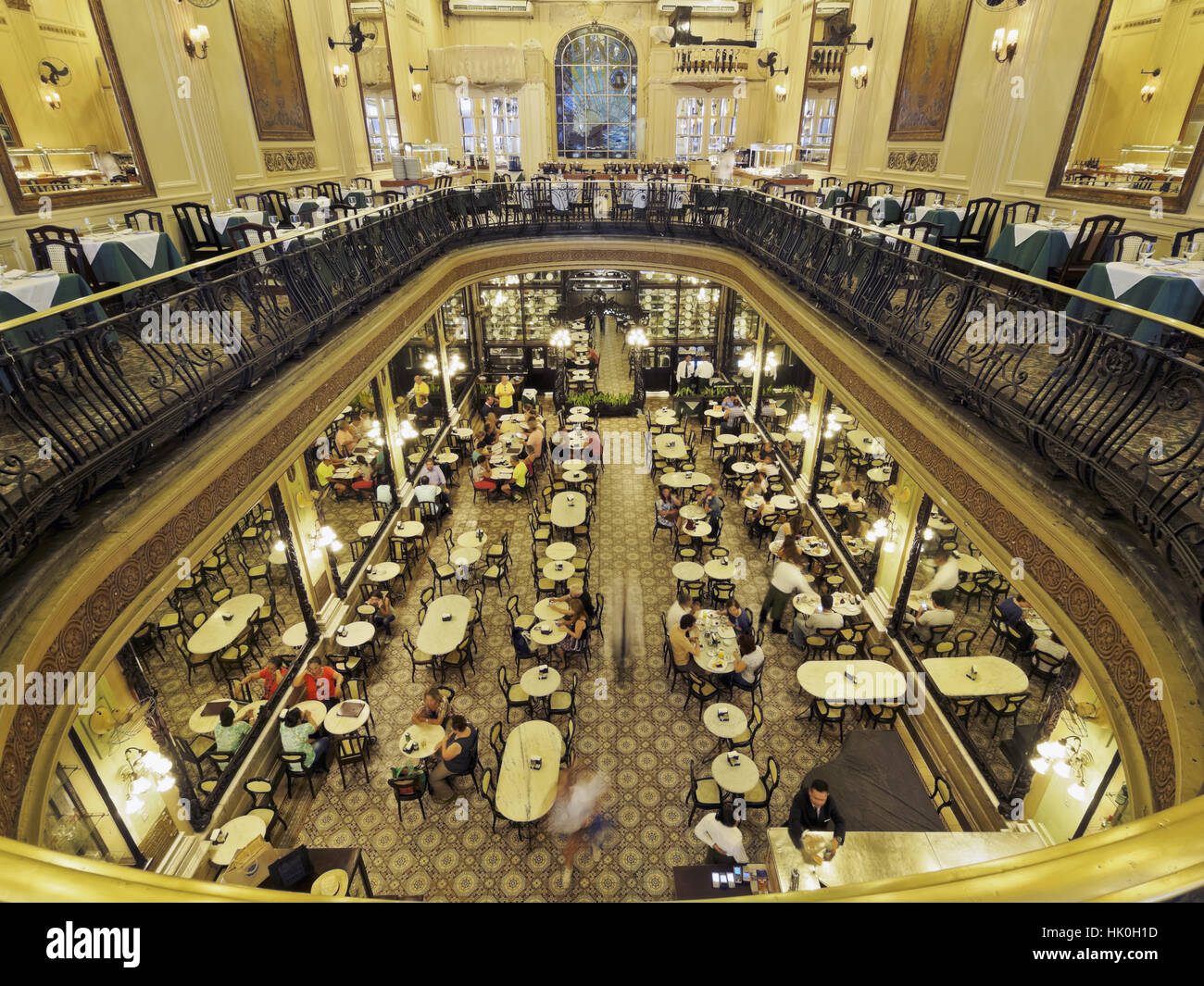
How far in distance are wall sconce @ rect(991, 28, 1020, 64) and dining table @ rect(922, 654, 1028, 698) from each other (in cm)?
788

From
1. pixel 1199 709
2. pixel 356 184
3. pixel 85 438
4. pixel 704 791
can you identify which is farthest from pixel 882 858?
pixel 356 184

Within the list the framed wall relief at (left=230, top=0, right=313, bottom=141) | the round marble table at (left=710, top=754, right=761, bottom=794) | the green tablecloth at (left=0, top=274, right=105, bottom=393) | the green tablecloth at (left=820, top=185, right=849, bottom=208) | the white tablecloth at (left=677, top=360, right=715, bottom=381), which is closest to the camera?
the green tablecloth at (left=0, top=274, right=105, bottom=393)

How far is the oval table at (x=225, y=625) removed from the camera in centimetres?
727

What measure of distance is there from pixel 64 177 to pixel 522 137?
588 inches

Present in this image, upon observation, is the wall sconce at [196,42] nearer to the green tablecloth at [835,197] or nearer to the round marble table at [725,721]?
the green tablecloth at [835,197]

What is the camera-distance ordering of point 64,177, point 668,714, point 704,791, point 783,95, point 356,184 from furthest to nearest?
1. point 783,95
2. point 356,184
3. point 64,177
4. point 668,714
5. point 704,791

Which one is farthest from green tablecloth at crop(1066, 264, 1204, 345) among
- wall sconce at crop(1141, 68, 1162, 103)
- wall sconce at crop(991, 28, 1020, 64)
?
wall sconce at crop(1141, 68, 1162, 103)

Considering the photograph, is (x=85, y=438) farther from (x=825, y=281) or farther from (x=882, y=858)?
(x=825, y=281)

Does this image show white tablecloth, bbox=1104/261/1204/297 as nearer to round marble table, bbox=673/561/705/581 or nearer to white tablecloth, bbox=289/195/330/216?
round marble table, bbox=673/561/705/581

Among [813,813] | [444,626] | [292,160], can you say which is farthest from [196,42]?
[813,813]

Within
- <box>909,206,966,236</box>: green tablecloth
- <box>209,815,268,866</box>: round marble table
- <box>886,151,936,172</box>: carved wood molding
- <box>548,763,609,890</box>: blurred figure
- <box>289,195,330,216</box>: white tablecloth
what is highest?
<box>886,151,936,172</box>: carved wood molding

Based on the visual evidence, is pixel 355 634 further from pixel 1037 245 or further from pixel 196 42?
pixel 1037 245

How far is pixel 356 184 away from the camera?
12797 millimetres

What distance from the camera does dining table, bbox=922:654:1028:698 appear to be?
A: 632 centimetres
